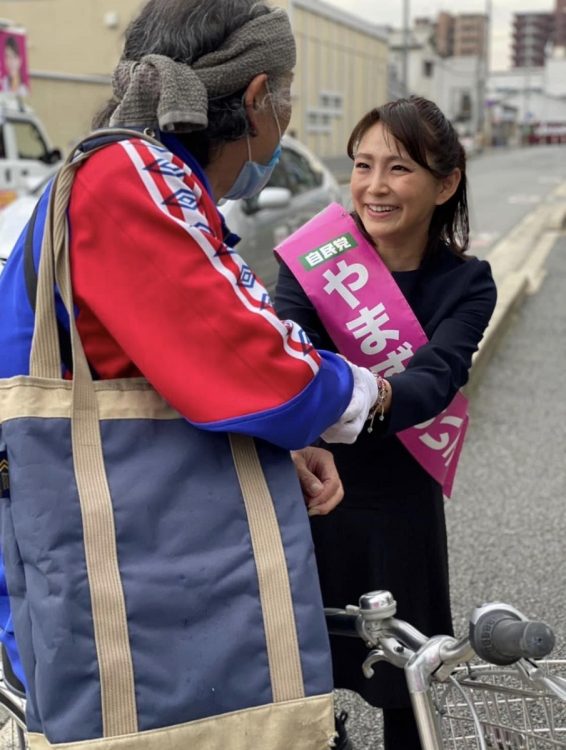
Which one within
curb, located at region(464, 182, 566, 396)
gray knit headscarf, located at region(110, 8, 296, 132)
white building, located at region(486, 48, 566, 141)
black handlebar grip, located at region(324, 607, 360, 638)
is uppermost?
gray knit headscarf, located at region(110, 8, 296, 132)

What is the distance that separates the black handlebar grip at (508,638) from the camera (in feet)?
3.69

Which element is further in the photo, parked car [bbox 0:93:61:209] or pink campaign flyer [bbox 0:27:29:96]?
pink campaign flyer [bbox 0:27:29:96]

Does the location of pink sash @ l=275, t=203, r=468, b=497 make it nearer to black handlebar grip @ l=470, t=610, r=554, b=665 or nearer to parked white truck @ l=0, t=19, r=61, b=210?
black handlebar grip @ l=470, t=610, r=554, b=665

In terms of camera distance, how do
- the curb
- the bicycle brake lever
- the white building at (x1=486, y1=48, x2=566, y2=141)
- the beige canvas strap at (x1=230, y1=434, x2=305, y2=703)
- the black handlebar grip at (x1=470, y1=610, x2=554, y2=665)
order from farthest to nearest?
the white building at (x1=486, y1=48, x2=566, y2=141) → the curb → the bicycle brake lever → the beige canvas strap at (x1=230, y1=434, x2=305, y2=703) → the black handlebar grip at (x1=470, y1=610, x2=554, y2=665)

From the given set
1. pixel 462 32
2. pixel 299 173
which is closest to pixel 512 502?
pixel 299 173

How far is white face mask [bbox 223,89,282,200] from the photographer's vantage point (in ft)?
4.79

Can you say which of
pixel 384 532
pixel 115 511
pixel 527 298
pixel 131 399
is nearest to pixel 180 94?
pixel 131 399

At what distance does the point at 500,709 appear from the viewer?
1.49m

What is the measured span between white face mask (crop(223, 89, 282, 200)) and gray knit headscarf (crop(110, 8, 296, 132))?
0.09 meters

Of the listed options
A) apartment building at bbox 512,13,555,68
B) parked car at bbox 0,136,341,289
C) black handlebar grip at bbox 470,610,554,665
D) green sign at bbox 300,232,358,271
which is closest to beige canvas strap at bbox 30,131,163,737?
black handlebar grip at bbox 470,610,554,665

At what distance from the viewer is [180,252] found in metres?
1.19

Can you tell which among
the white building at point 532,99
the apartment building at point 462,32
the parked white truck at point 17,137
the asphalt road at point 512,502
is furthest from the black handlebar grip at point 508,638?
the apartment building at point 462,32

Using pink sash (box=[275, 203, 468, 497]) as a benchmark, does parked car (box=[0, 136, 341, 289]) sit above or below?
below

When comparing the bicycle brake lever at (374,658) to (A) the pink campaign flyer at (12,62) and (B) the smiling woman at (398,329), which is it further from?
(A) the pink campaign flyer at (12,62)
